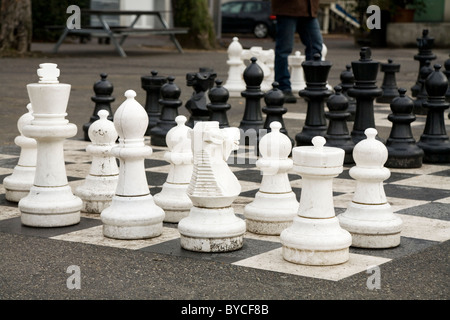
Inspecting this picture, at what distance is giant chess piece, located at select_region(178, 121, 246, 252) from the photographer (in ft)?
10.2

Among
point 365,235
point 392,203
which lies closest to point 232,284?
point 365,235

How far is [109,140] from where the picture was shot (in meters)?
3.76

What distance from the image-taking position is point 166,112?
5.62 meters

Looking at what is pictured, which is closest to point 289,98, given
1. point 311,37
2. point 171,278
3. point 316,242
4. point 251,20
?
point 311,37

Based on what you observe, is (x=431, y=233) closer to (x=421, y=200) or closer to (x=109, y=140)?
(x=421, y=200)

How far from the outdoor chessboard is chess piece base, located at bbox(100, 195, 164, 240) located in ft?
0.09

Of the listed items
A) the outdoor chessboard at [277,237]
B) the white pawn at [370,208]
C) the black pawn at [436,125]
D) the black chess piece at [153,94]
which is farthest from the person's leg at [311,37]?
the white pawn at [370,208]

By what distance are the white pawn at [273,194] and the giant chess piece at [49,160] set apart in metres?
0.72

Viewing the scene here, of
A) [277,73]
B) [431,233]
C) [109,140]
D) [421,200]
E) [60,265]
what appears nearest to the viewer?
[60,265]

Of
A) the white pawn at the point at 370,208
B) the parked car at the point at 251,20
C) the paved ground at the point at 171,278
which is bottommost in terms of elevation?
the paved ground at the point at 171,278

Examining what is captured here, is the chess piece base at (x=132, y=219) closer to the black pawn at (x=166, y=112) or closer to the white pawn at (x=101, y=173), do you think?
the white pawn at (x=101, y=173)

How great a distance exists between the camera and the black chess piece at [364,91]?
5234mm

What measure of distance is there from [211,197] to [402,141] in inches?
85.5
